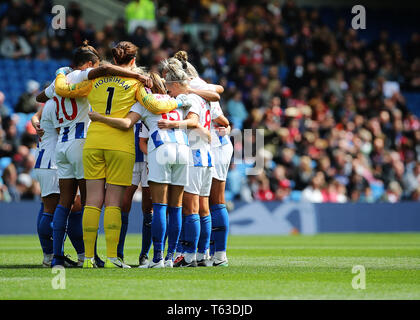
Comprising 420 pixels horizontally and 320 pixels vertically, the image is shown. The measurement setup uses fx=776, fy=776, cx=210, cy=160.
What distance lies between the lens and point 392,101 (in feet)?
77.3

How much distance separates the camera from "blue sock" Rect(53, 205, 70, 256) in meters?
8.19

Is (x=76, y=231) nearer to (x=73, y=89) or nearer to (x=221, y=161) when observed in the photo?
(x=73, y=89)

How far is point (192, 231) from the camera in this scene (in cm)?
832

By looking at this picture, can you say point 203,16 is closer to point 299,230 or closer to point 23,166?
point 299,230

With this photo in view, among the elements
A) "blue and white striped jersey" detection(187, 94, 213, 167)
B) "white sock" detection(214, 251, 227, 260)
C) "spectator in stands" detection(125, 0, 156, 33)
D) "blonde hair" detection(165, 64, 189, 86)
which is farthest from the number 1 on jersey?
"spectator in stands" detection(125, 0, 156, 33)

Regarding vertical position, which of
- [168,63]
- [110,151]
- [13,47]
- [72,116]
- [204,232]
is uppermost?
[13,47]

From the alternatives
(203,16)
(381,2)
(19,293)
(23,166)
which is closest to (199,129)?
(19,293)

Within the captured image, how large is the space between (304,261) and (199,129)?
2355 millimetres

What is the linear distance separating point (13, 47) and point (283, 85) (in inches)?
310

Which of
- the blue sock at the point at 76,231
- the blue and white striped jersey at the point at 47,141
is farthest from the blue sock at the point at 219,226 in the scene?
the blue and white striped jersey at the point at 47,141

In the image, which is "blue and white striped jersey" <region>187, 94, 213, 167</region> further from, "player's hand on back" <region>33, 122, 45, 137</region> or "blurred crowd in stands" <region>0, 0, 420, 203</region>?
"blurred crowd in stands" <region>0, 0, 420, 203</region>

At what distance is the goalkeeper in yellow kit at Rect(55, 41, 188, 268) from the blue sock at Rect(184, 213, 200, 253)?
769 mm

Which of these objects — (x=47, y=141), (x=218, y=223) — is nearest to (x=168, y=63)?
(x=47, y=141)

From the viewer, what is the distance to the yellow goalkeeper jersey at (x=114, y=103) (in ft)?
26.2
